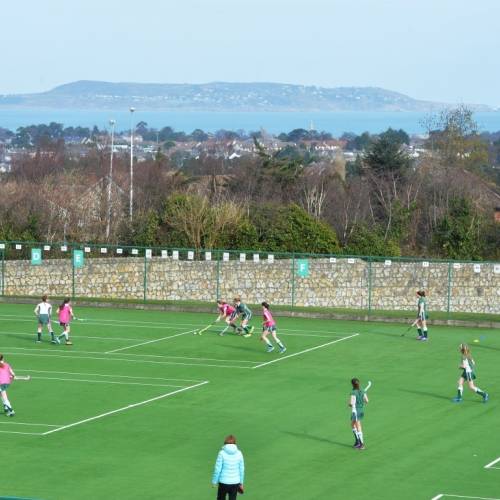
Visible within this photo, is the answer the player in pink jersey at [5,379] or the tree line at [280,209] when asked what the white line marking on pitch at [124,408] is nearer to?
the player in pink jersey at [5,379]

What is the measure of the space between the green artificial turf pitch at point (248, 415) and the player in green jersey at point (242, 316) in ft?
1.21

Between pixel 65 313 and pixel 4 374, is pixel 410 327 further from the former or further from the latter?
pixel 4 374

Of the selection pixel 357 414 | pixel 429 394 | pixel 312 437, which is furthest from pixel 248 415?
pixel 429 394

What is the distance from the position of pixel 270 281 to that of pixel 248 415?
82.9 feet

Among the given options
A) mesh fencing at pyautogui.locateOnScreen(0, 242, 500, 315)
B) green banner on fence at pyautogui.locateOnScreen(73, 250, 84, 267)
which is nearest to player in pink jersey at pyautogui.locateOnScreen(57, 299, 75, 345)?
green banner on fence at pyautogui.locateOnScreen(73, 250, 84, 267)

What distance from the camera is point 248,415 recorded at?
31.4 m

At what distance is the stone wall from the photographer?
55.9 metres

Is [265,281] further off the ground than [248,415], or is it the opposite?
[265,281]

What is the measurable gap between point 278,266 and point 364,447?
2872 centimetres

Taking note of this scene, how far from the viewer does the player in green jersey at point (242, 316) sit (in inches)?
1690

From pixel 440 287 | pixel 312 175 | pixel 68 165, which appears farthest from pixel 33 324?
pixel 68 165

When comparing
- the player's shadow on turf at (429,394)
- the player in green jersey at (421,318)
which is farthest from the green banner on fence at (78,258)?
the player's shadow on turf at (429,394)

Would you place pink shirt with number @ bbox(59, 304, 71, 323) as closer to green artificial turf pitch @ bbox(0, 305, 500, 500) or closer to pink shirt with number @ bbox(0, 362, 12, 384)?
green artificial turf pitch @ bbox(0, 305, 500, 500)

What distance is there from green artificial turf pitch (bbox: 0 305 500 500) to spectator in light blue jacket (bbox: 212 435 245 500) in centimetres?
215
